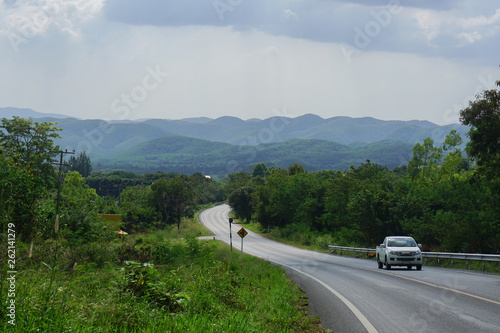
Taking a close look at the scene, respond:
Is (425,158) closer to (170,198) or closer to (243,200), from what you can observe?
(243,200)

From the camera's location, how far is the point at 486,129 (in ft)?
92.3

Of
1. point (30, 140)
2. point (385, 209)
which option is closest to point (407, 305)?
point (385, 209)

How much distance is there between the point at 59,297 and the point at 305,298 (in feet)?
28.2

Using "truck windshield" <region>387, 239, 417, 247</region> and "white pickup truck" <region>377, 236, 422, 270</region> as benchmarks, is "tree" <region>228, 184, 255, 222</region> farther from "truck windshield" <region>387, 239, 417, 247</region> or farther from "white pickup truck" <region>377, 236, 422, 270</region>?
"white pickup truck" <region>377, 236, 422, 270</region>

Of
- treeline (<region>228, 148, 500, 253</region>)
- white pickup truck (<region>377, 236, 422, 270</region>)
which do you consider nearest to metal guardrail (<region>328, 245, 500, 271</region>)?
white pickup truck (<region>377, 236, 422, 270</region>)

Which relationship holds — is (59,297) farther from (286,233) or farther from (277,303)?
(286,233)

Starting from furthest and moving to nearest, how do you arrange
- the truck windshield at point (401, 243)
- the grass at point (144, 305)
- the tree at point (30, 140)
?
the tree at point (30, 140) → the truck windshield at point (401, 243) → the grass at point (144, 305)

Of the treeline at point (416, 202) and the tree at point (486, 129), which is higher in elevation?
the tree at point (486, 129)

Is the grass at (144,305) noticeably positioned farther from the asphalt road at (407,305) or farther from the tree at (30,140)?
the tree at (30,140)

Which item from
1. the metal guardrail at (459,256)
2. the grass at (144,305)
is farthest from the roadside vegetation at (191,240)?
the metal guardrail at (459,256)

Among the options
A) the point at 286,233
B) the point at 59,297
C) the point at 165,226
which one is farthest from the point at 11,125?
the point at 59,297

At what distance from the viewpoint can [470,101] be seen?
28719mm

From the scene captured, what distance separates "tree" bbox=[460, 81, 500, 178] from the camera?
→ 1096 inches

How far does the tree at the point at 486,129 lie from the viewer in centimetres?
2783
